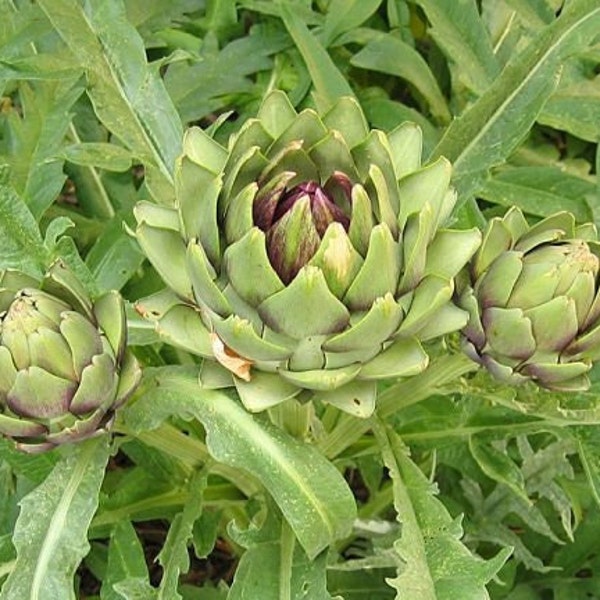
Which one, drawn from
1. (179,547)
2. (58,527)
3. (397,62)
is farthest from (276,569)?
(397,62)

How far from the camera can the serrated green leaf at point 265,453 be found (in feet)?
2.63

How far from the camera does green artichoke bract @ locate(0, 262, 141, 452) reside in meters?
0.73

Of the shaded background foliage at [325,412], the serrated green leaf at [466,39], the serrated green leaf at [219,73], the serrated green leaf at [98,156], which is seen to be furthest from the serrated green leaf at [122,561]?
the serrated green leaf at [466,39]

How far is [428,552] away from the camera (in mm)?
841

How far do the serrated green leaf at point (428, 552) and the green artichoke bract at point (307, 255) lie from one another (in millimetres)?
138

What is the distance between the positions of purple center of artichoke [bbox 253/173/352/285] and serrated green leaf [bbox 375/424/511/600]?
236 millimetres

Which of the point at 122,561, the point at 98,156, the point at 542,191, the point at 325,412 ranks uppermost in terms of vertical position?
the point at 98,156

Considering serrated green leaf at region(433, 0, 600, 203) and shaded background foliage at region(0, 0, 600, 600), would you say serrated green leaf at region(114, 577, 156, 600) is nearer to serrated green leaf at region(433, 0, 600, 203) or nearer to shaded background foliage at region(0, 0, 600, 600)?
shaded background foliage at region(0, 0, 600, 600)

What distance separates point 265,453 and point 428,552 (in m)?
0.14

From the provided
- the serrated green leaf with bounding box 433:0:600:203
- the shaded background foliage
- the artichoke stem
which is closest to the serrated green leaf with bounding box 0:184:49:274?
the shaded background foliage

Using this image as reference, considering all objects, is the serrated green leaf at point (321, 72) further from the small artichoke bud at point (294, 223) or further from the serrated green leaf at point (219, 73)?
the small artichoke bud at point (294, 223)

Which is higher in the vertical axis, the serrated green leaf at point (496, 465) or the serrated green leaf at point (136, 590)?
the serrated green leaf at point (496, 465)

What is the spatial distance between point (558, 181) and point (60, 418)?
685 millimetres

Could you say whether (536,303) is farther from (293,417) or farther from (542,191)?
(542,191)
